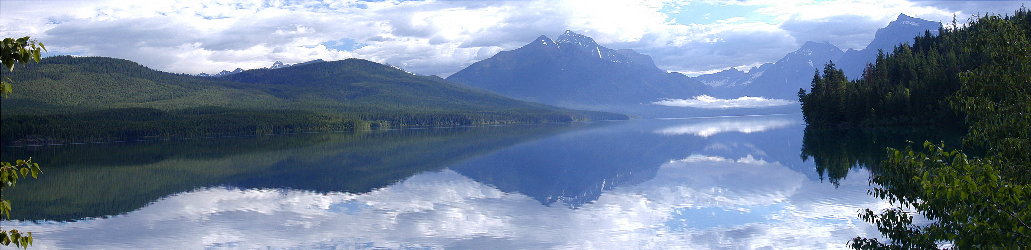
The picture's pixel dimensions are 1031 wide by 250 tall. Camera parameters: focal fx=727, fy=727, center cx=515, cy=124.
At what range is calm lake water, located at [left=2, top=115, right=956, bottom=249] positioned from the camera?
33094 millimetres

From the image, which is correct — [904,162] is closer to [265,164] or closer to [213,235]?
[213,235]

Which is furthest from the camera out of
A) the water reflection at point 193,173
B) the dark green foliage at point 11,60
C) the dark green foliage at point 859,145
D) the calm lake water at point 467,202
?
the dark green foliage at point 859,145

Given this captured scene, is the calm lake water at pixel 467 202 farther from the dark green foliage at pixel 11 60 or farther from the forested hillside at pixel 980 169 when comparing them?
the dark green foliage at pixel 11 60

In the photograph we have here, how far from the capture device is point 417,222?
3816 centimetres

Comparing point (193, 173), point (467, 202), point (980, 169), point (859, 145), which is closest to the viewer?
point (980, 169)

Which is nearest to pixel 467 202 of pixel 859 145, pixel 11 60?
pixel 11 60

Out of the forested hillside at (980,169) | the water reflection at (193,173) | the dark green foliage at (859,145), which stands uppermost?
the forested hillside at (980,169)

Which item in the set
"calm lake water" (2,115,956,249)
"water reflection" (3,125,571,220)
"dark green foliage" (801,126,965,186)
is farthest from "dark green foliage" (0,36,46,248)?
"dark green foliage" (801,126,965,186)

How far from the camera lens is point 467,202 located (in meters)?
46.8

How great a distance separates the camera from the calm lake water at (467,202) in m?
33.1

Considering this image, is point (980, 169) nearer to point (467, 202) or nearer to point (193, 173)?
point (467, 202)

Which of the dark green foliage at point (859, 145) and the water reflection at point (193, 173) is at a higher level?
the dark green foliage at point (859, 145)

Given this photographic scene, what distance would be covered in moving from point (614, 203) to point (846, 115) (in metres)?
78.0

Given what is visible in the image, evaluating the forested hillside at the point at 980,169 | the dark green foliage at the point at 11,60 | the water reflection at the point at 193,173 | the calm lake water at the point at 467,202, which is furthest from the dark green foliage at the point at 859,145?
the dark green foliage at the point at 11,60
